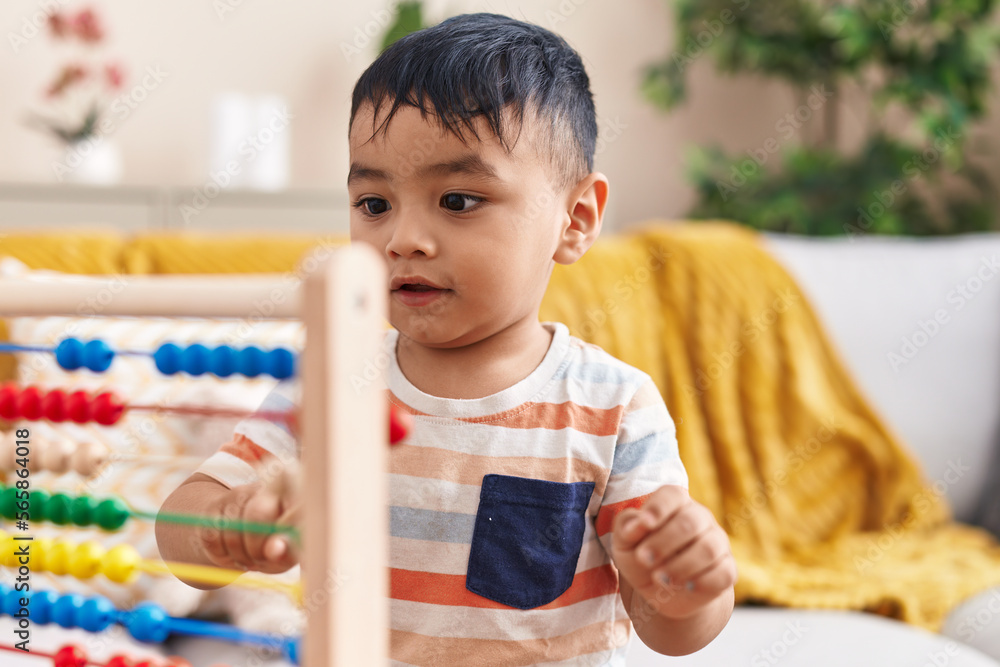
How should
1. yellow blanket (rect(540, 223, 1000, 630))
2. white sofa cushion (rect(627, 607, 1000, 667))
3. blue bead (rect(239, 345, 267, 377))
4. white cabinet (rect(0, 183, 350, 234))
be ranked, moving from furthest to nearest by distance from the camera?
white cabinet (rect(0, 183, 350, 234)), yellow blanket (rect(540, 223, 1000, 630)), white sofa cushion (rect(627, 607, 1000, 667)), blue bead (rect(239, 345, 267, 377))

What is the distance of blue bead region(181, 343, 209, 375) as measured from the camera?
0.62 metres

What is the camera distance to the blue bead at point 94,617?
0.66 meters

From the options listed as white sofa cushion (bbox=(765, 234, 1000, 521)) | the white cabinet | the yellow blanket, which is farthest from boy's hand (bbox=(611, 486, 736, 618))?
the white cabinet

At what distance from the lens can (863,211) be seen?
2568 mm

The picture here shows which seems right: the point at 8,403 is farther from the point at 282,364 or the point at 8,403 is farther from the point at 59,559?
the point at 282,364

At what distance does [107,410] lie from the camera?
→ 67cm

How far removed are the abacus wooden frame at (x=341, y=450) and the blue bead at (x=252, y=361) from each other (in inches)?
2.9

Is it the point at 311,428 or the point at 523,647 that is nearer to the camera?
the point at 311,428

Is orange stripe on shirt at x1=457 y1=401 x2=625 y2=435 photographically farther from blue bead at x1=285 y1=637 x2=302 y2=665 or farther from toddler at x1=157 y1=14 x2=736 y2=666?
blue bead at x1=285 y1=637 x2=302 y2=665

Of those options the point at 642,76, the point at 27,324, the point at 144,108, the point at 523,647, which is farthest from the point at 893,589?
the point at 144,108

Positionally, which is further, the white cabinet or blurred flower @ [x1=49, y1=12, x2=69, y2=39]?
blurred flower @ [x1=49, y1=12, x2=69, y2=39]

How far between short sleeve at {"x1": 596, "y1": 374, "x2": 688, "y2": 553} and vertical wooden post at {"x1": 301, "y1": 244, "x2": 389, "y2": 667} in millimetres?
238

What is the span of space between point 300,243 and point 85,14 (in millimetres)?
1357

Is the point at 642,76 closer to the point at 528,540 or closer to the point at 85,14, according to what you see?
the point at 85,14
